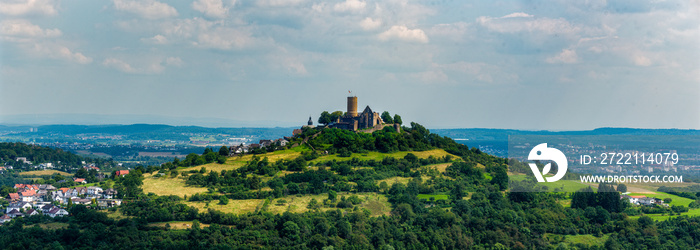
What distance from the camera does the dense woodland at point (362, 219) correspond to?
4428cm

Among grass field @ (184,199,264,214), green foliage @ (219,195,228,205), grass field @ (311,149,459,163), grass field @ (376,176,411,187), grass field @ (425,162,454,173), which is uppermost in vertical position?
grass field @ (311,149,459,163)

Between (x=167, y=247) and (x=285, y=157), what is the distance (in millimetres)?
26336

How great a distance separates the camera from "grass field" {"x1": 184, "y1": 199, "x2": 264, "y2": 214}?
169 ft

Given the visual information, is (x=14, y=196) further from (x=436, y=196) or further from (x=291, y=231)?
(x=436, y=196)

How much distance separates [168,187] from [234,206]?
928cm

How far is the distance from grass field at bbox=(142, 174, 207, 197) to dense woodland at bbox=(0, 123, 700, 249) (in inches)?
38.9

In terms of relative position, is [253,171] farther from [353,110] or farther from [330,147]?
[353,110]

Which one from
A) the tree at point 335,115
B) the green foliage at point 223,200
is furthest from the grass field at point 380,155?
the green foliage at point 223,200

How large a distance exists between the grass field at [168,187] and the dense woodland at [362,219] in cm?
99

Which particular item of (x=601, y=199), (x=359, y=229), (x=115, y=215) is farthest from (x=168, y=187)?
(x=601, y=199)

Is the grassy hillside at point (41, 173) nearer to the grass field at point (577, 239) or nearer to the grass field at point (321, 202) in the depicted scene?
the grass field at point (321, 202)

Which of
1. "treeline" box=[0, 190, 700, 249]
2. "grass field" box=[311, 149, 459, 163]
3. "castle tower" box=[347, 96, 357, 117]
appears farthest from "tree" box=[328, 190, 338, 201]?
"castle tower" box=[347, 96, 357, 117]

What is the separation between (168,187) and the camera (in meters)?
58.6

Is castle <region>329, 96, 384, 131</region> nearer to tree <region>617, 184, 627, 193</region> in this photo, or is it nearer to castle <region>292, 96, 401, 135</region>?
castle <region>292, 96, 401, 135</region>
